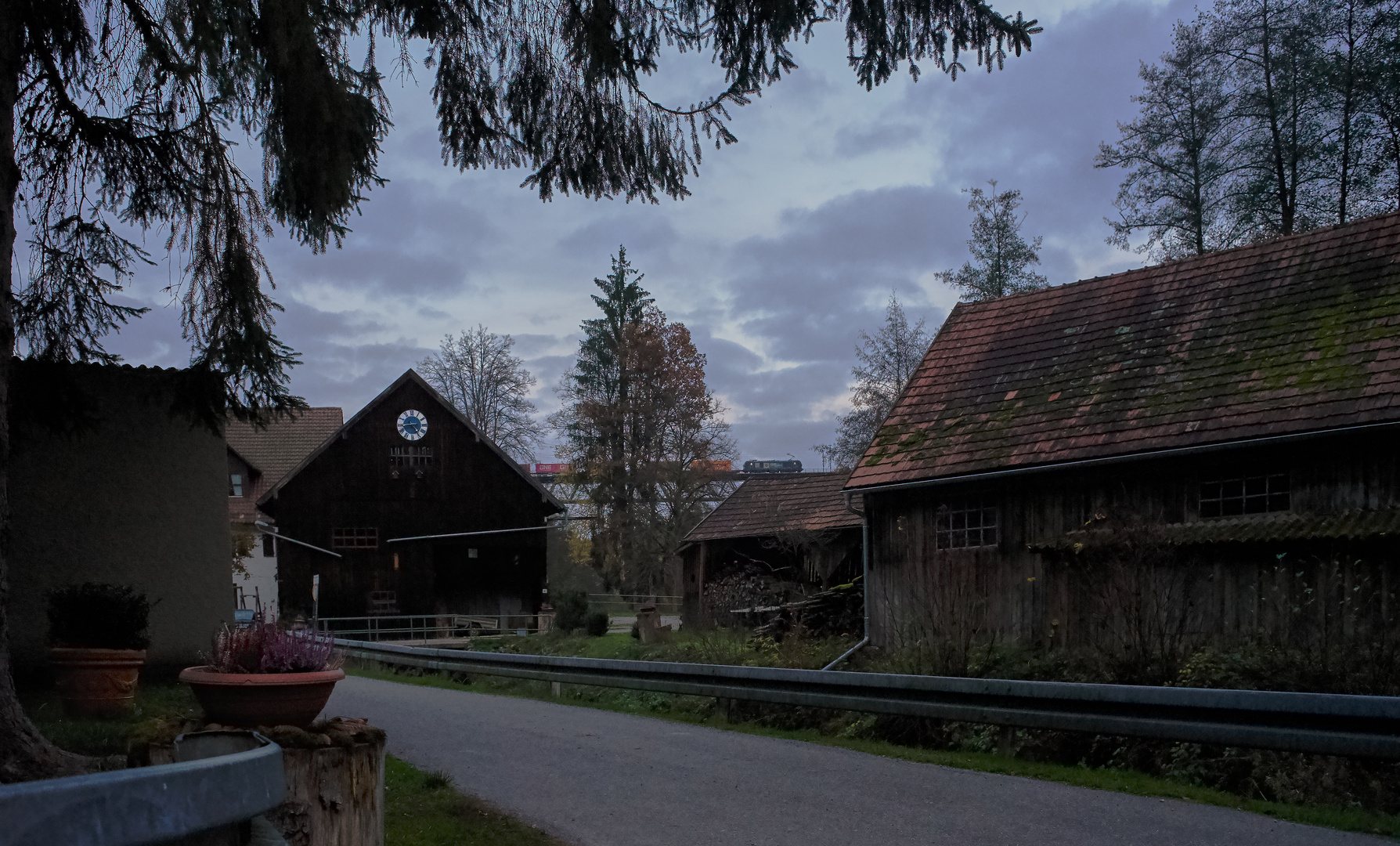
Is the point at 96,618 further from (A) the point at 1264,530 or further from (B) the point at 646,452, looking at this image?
(B) the point at 646,452

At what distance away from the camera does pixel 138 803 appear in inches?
61.0

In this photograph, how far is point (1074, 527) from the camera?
1667 centimetres

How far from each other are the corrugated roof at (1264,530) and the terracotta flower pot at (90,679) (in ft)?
37.3

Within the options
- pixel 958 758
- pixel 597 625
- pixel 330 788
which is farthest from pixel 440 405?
pixel 330 788

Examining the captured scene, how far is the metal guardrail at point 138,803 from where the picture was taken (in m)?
1.39

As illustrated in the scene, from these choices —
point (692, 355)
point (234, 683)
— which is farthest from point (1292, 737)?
point (692, 355)

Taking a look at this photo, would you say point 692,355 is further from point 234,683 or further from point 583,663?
point 234,683

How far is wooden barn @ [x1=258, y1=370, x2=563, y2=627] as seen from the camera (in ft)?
122

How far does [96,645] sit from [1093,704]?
365 inches

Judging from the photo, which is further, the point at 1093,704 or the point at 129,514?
the point at 129,514

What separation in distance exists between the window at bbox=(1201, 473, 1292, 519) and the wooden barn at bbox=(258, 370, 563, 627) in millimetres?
26146

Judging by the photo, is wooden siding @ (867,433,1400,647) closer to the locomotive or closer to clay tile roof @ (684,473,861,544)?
clay tile roof @ (684,473,861,544)

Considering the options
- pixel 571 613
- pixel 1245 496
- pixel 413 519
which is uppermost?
pixel 1245 496

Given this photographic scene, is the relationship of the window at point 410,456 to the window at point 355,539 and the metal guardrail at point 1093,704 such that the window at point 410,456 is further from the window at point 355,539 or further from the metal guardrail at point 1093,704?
the metal guardrail at point 1093,704
